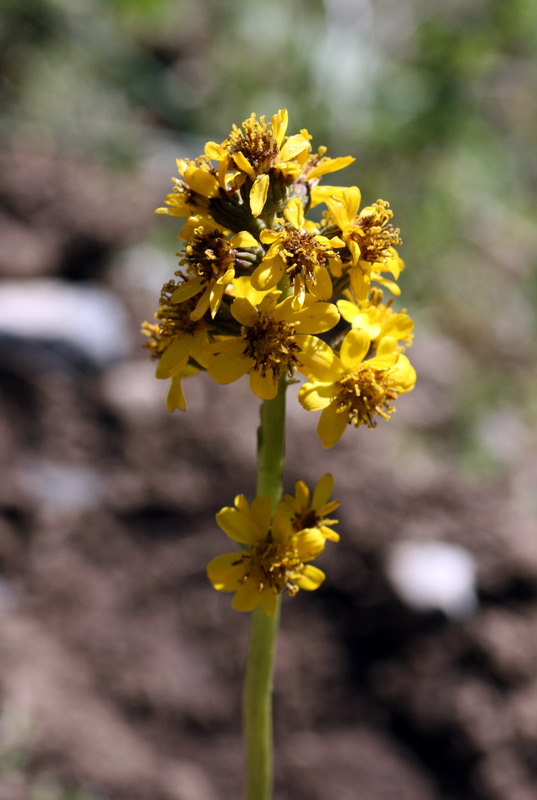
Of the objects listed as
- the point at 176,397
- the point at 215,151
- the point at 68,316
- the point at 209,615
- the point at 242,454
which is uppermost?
the point at 68,316

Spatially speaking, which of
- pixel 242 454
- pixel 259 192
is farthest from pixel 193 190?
pixel 242 454

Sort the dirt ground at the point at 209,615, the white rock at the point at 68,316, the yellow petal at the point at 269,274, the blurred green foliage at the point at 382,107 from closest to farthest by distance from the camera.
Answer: the yellow petal at the point at 269,274
the dirt ground at the point at 209,615
the white rock at the point at 68,316
the blurred green foliage at the point at 382,107

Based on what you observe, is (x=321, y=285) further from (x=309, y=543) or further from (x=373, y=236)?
(x=309, y=543)

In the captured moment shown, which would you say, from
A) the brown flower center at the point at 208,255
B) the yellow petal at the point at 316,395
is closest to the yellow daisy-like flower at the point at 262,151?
the brown flower center at the point at 208,255

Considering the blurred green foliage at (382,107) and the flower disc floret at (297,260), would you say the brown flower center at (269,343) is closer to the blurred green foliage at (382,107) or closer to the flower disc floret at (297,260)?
the flower disc floret at (297,260)

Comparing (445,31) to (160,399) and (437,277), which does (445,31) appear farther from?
(160,399)

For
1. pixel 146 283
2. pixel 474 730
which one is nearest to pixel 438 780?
pixel 474 730
